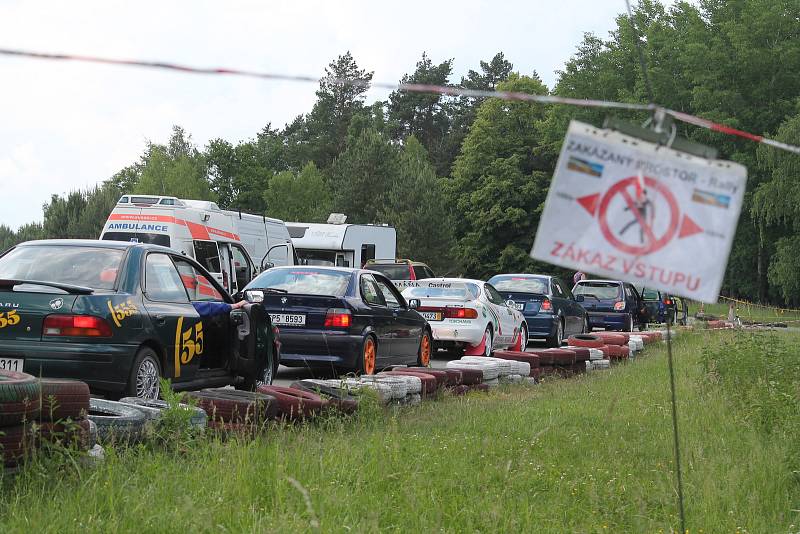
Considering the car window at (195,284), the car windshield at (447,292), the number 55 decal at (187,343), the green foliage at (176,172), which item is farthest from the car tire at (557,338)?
the green foliage at (176,172)

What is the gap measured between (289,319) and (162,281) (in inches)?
165

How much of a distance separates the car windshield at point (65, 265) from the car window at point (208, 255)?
14913mm

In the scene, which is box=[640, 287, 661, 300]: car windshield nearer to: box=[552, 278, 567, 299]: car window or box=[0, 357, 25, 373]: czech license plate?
box=[552, 278, 567, 299]: car window

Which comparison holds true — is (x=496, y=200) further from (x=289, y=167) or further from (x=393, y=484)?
(x=393, y=484)

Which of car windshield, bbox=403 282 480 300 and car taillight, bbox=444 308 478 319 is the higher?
car windshield, bbox=403 282 480 300

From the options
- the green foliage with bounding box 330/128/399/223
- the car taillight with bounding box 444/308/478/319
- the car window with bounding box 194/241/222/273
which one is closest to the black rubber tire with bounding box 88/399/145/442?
the car taillight with bounding box 444/308/478/319

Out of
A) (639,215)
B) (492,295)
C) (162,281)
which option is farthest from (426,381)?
(492,295)

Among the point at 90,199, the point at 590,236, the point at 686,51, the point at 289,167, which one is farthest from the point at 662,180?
the point at 289,167

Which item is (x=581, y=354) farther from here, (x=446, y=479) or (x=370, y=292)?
(x=446, y=479)

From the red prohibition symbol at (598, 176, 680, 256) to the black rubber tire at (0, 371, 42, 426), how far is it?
9.71 feet

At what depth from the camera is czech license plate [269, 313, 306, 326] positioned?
14.0 metres

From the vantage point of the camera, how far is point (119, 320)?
890 cm

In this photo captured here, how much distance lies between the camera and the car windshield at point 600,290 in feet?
103

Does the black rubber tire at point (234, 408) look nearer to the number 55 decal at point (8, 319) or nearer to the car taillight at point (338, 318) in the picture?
the number 55 decal at point (8, 319)
